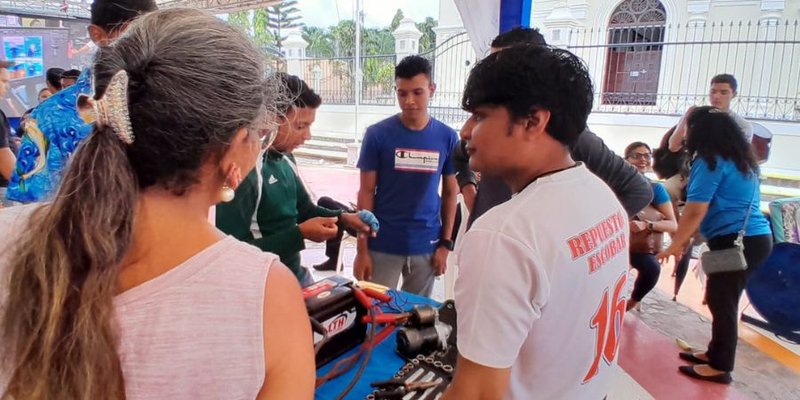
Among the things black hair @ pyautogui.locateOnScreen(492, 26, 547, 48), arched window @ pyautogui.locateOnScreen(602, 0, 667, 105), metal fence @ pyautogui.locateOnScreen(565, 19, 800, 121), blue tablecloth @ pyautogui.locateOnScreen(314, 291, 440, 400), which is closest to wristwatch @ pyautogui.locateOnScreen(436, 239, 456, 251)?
black hair @ pyautogui.locateOnScreen(492, 26, 547, 48)

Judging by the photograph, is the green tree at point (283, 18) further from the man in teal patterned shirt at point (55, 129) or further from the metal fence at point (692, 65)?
the man in teal patterned shirt at point (55, 129)

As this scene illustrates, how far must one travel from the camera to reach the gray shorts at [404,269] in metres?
2.58

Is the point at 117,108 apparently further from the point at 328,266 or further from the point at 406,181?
the point at 328,266

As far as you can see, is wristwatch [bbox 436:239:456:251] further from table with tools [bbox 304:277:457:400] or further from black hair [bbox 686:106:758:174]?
black hair [bbox 686:106:758:174]

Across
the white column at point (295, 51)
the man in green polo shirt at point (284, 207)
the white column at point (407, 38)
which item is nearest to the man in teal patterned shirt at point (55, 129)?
the man in green polo shirt at point (284, 207)

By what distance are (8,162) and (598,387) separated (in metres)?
Answer: 2.85

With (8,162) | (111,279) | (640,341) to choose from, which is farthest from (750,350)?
(8,162)

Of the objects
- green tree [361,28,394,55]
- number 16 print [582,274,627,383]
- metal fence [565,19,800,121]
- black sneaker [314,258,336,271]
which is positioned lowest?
black sneaker [314,258,336,271]

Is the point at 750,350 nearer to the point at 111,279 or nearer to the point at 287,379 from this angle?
the point at 287,379

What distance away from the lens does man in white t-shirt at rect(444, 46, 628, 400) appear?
0.78m

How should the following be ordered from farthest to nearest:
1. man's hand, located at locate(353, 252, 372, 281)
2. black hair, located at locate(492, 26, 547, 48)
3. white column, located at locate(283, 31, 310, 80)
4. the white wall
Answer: white column, located at locate(283, 31, 310, 80)
the white wall
man's hand, located at locate(353, 252, 372, 281)
black hair, located at locate(492, 26, 547, 48)

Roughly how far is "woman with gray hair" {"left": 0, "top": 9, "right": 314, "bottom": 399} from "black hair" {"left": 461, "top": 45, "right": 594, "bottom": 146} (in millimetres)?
492

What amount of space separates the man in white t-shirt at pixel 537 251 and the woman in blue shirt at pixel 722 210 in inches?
73.9

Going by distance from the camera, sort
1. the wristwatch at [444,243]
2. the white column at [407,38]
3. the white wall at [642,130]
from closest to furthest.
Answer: the wristwatch at [444,243], the white wall at [642,130], the white column at [407,38]
